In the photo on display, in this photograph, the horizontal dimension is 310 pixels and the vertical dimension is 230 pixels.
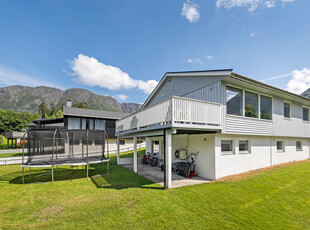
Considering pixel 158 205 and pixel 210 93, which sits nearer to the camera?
pixel 158 205

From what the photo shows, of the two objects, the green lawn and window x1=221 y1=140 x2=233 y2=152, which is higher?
window x1=221 y1=140 x2=233 y2=152

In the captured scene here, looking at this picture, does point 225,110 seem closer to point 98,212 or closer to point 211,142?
point 211,142

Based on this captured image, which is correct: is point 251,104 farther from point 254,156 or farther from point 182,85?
point 182,85

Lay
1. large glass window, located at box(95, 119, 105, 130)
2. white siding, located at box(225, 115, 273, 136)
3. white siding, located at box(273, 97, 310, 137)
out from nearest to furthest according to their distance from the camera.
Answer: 1. white siding, located at box(225, 115, 273, 136)
2. white siding, located at box(273, 97, 310, 137)
3. large glass window, located at box(95, 119, 105, 130)

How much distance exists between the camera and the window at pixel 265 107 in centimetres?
960

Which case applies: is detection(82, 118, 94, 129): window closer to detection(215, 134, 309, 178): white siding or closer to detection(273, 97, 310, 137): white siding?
detection(215, 134, 309, 178): white siding

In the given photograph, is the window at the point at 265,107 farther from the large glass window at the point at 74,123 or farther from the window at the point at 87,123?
the large glass window at the point at 74,123

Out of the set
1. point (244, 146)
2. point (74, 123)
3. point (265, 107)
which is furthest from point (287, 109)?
point (74, 123)

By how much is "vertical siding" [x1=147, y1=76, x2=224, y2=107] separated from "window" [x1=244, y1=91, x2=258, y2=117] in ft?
7.71

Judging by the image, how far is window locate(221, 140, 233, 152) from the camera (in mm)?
8097

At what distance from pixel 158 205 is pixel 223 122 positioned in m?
Answer: 4.85

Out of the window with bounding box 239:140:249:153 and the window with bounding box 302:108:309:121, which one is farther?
the window with bounding box 302:108:309:121

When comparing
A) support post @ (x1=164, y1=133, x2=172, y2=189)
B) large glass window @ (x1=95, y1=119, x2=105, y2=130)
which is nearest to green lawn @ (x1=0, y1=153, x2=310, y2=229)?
support post @ (x1=164, y1=133, x2=172, y2=189)

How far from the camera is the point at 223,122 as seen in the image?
766cm
